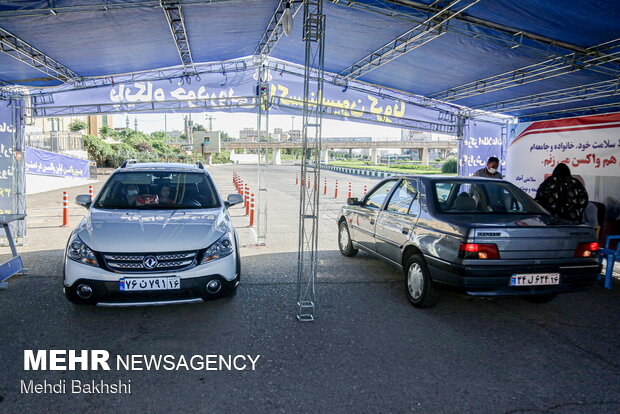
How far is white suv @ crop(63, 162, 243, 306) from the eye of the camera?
3990mm

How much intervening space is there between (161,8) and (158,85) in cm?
456

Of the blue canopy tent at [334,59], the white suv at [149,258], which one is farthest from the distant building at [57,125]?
the white suv at [149,258]

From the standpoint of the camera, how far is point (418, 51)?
8516 mm

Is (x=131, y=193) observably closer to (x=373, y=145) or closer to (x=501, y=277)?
(x=501, y=277)

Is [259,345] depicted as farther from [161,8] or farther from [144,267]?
[161,8]

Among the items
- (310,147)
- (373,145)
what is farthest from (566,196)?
(373,145)

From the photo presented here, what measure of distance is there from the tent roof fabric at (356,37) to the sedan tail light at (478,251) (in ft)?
11.7

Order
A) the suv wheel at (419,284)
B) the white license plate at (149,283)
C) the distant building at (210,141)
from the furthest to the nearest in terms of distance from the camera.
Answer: the distant building at (210,141) < the suv wheel at (419,284) < the white license plate at (149,283)

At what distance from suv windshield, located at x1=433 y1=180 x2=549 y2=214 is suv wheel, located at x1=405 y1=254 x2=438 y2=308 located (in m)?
0.69

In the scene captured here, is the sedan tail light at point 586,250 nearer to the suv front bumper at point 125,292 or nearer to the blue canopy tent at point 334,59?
the blue canopy tent at point 334,59

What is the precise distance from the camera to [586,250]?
4.44 meters

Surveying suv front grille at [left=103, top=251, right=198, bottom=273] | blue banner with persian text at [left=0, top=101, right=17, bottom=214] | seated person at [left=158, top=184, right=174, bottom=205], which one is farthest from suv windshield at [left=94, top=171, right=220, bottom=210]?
blue banner with persian text at [left=0, top=101, right=17, bottom=214]

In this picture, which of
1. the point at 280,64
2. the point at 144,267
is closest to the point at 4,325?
the point at 144,267

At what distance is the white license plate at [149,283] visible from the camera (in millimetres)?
3947
